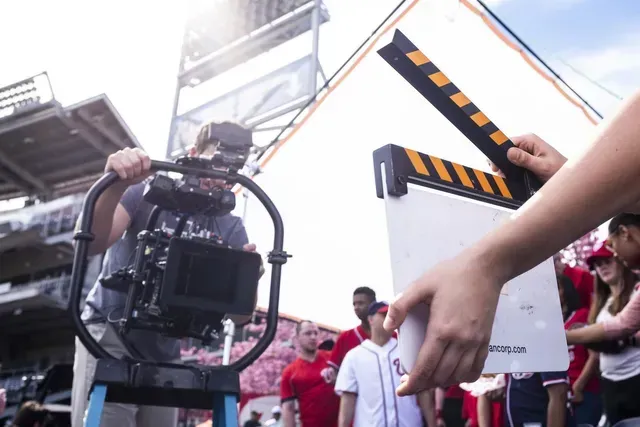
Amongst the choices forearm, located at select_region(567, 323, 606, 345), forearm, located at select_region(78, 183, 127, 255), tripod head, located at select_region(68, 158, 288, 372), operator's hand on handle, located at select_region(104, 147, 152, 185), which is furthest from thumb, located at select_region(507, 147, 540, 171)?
forearm, located at select_region(567, 323, 606, 345)

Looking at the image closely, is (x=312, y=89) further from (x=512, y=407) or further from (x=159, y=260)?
(x=159, y=260)

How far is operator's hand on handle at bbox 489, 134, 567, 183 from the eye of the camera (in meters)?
1.43

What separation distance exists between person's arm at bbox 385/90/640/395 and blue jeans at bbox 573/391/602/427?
10.9ft

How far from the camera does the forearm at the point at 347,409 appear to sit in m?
3.85

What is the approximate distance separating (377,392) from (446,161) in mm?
2728

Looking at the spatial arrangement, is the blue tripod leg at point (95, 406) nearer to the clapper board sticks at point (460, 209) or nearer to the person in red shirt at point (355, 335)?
the clapper board sticks at point (460, 209)

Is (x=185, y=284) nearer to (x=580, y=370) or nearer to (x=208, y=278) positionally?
(x=208, y=278)

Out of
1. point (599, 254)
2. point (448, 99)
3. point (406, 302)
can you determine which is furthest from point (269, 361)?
point (406, 302)

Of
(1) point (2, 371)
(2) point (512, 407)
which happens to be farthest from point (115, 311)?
(1) point (2, 371)

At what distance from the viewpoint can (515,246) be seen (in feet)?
2.66

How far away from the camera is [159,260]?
67.7 inches

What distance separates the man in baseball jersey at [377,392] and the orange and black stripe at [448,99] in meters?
2.42

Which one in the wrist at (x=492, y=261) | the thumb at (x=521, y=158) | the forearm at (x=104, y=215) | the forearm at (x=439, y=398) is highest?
the forearm at (x=104, y=215)

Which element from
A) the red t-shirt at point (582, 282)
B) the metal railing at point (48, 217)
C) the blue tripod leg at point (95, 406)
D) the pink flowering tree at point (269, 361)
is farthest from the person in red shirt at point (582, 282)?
the metal railing at point (48, 217)
